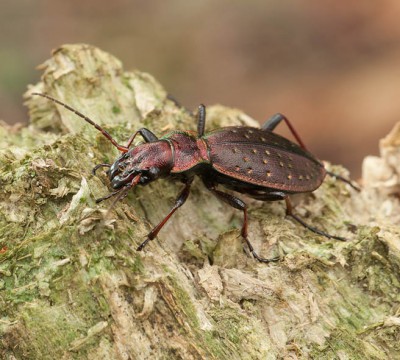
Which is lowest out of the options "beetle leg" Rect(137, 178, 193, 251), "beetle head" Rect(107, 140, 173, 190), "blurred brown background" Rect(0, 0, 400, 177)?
"beetle leg" Rect(137, 178, 193, 251)

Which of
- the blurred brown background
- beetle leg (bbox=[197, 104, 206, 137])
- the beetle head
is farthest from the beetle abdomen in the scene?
the blurred brown background

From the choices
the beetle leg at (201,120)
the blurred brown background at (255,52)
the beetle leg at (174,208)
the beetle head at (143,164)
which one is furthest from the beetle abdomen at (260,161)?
the blurred brown background at (255,52)

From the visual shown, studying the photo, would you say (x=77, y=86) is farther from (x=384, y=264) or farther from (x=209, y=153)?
(x=384, y=264)

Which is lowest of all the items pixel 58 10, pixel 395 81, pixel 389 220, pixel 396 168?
pixel 389 220

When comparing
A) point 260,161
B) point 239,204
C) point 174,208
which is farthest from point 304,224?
point 174,208

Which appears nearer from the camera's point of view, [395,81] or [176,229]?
[176,229]

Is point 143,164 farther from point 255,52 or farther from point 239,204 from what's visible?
point 255,52

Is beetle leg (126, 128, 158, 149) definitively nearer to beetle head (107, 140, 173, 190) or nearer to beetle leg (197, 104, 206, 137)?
beetle head (107, 140, 173, 190)

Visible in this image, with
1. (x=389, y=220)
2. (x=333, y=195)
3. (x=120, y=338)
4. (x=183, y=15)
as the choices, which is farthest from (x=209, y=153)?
(x=183, y=15)
